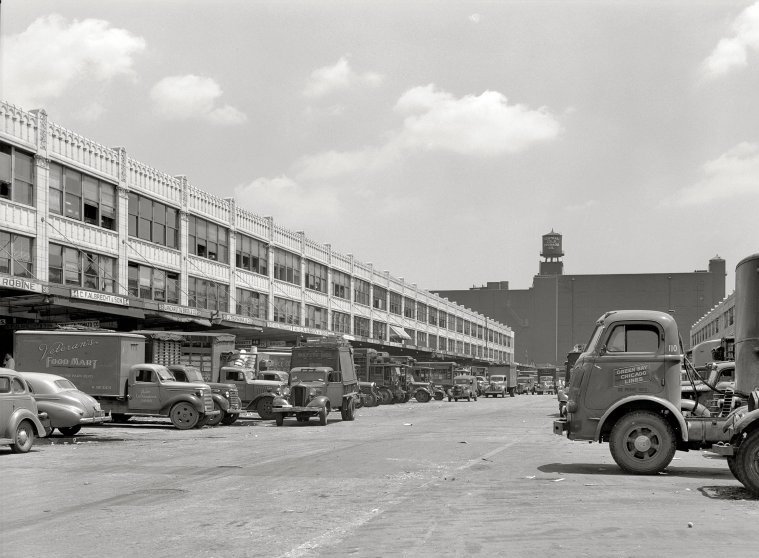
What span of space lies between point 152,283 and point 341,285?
28735mm

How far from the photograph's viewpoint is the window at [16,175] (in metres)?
32.7

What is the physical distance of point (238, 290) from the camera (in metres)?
52.1

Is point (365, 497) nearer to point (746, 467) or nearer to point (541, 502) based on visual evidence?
point (541, 502)

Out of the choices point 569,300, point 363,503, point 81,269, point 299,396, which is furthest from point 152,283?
point 569,300

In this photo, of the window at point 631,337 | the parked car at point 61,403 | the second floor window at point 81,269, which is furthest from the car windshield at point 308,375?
the window at point 631,337

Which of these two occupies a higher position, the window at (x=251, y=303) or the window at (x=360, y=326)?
the window at (x=251, y=303)

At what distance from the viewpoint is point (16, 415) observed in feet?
58.6

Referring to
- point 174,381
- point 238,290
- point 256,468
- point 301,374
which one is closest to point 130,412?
point 174,381

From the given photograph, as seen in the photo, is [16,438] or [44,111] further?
[44,111]

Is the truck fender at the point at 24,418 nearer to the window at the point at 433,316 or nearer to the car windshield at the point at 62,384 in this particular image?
the car windshield at the point at 62,384

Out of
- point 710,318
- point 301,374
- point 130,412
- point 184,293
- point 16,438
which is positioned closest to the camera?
point 16,438

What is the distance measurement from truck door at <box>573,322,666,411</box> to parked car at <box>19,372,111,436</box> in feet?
44.0

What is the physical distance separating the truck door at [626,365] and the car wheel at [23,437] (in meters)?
11.4

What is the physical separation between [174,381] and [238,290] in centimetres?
2471
